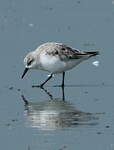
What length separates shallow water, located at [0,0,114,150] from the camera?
12.1 metres

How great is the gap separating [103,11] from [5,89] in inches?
325

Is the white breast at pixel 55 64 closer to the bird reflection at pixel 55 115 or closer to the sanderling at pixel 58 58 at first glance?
the sanderling at pixel 58 58

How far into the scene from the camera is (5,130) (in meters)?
12.5

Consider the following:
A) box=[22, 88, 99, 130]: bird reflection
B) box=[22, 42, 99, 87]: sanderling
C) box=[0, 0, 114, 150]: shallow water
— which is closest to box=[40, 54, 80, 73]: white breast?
box=[22, 42, 99, 87]: sanderling

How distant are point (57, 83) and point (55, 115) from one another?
107 inches

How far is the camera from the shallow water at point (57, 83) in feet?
39.6

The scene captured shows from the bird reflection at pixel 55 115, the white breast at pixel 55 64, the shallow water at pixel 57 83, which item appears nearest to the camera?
the shallow water at pixel 57 83

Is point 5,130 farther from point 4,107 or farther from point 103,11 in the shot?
point 103,11

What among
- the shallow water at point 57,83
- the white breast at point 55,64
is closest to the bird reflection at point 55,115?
the shallow water at point 57,83

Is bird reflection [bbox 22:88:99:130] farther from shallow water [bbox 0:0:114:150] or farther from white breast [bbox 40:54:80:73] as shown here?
white breast [bbox 40:54:80:73]

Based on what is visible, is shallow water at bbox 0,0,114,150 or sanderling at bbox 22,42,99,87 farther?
sanderling at bbox 22,42,99,87

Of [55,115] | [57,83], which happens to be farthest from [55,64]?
[55,115]

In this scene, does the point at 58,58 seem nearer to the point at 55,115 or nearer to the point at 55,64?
the point at 55,64

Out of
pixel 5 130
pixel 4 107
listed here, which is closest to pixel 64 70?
pixel 4 107
